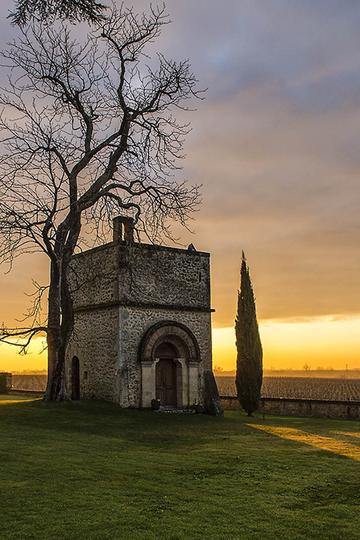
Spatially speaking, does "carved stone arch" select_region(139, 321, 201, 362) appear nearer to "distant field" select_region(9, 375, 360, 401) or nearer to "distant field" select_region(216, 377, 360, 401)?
"distant field" select_region(9, 375, 360, 401)

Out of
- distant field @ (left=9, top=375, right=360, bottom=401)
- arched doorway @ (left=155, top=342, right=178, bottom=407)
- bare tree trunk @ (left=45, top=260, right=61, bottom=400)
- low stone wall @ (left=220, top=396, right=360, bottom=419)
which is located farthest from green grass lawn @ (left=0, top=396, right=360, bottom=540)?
distant field @ (left=9, top=375, right=360, bottom=401)

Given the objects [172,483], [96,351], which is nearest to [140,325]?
[96,351]

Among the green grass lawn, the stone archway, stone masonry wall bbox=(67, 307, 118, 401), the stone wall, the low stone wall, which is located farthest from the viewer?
the low stone wall

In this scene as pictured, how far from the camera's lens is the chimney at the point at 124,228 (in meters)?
25.4

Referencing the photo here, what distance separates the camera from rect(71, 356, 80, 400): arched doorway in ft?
89.4

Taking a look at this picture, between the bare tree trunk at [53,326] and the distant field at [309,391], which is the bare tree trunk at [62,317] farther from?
the distant field at [309,391]

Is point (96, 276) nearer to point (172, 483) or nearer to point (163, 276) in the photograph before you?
point (163, 276)

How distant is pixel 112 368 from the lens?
2453cm

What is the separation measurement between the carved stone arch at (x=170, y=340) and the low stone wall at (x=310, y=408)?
5328mm

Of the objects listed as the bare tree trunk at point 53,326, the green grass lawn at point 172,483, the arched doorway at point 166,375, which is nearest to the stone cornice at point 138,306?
the arched doorway at point 166,375

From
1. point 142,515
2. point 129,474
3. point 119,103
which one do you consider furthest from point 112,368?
point 142,515

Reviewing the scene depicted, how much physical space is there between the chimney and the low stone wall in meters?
10.9

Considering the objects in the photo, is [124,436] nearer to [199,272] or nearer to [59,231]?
[59,231]

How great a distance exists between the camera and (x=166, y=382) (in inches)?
1027
